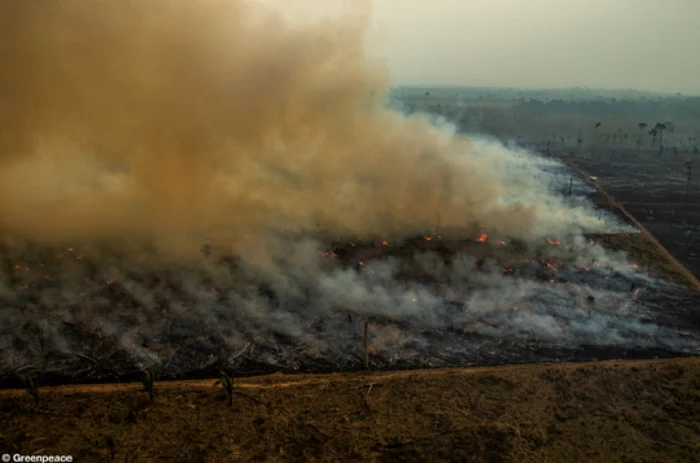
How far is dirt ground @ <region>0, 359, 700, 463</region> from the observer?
12.6m

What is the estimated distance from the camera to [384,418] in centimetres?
1366

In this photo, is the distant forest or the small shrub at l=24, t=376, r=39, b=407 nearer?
the small shrub at l=24, t=376, r=39, b=407

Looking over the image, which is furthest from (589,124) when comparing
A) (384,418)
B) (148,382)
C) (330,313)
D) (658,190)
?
(148,382)

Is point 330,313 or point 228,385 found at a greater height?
point 330,313

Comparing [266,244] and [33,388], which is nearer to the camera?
[33,388]

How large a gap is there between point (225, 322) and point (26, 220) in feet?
44.2

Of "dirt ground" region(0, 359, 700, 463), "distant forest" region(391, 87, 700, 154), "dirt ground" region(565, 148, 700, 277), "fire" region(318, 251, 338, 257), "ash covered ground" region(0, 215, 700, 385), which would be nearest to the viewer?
"dirt ground" region(0, 359, 700, 463)

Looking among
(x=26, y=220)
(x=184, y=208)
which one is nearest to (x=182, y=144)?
(x=184, y=208)

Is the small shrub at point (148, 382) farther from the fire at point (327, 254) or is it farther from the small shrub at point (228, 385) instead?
the fire at point (327, 254)

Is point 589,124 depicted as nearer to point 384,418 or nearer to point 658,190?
point 658,190

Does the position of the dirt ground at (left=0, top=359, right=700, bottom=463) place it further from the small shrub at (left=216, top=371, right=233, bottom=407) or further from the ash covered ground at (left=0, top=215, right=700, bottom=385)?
the ash covered ground at (left=0, top=215, right=700, bottom=385)

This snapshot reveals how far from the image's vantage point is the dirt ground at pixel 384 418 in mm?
12562

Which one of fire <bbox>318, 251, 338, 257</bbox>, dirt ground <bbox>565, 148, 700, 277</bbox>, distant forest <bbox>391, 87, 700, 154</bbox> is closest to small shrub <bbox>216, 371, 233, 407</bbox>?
fire <bbox>318, 251, 338, 257</bbox>

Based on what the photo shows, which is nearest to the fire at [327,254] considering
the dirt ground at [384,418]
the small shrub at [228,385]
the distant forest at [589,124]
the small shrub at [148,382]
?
the dirt ground at [384,418]
